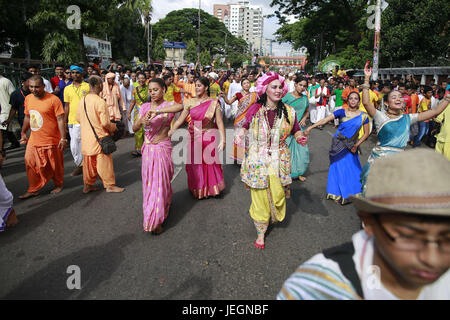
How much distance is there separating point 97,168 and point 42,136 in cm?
93

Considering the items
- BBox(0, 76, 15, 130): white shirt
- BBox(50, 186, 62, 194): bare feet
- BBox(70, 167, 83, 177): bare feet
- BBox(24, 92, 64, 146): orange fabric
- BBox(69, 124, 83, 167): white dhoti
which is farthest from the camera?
BBox(0, 76, 15, 130): white shirt

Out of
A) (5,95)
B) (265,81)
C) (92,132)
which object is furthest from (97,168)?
(5,95)

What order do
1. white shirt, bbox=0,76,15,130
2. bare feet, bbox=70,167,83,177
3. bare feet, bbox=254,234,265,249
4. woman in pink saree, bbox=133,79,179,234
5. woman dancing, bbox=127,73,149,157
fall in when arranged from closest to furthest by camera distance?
bare feet, bbox=254,234,265,249 < woman in pink saree, bbox=133,79,179,234 < bare feet, bbox=70,167,83,177 < white shirt, bbox=0,76,15,130 < woman dancing, bbox=127,73,149,157

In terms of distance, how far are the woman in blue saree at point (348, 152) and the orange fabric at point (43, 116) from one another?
13.7ft

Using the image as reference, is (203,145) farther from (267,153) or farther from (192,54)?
(192,54)

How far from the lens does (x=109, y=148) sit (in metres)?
4.91

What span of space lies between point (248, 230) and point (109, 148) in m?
2.47

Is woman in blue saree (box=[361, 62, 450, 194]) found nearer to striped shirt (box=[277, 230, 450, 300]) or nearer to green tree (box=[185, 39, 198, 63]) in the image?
striped shirt (box=[277, 230, 450, 300])

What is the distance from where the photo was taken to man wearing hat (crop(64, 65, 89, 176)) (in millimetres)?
6016

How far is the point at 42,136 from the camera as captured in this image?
4.95 m

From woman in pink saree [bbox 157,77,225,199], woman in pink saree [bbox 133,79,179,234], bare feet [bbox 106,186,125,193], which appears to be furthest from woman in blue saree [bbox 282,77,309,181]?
bare feet [bbox 106,186,125,193]

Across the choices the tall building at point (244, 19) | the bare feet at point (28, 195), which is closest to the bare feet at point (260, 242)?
the bare feet at point (28, 195)

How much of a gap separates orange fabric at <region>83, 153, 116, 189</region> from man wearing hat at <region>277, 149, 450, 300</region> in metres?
4.55
